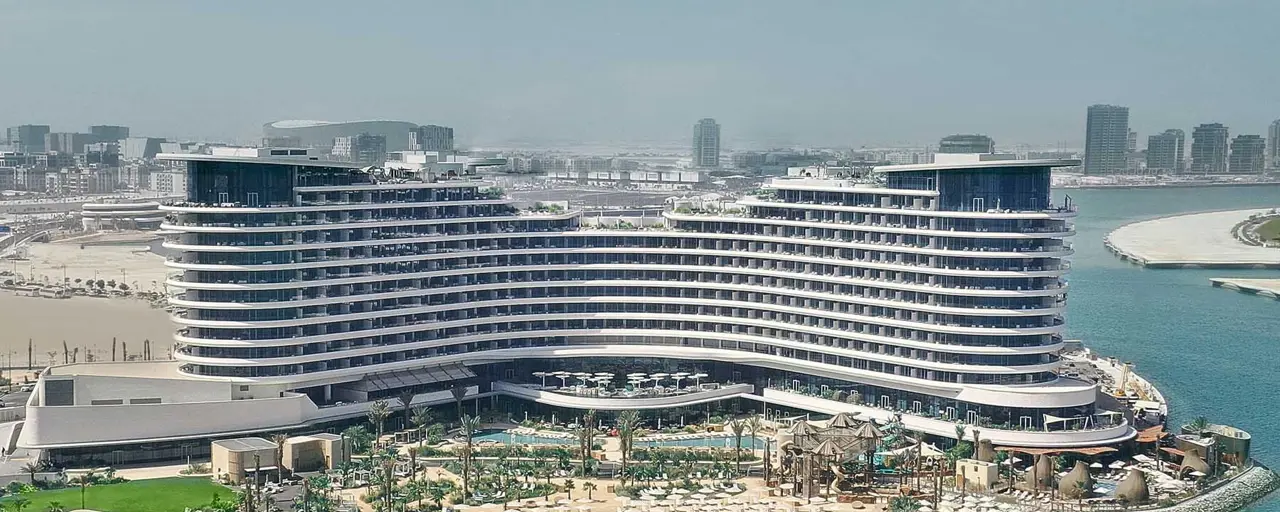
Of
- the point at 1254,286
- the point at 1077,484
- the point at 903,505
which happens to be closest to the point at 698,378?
the point at 903,505

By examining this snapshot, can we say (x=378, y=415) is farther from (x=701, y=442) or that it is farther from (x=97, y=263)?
(x=97, y=263)

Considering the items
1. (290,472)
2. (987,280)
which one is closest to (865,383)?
(987,280)

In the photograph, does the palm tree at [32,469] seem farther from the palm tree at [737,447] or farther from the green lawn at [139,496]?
the palm tree at [737,447]

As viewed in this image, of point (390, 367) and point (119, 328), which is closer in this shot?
point (390, 367)

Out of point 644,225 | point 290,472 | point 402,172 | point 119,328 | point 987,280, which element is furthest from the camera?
point 119,328

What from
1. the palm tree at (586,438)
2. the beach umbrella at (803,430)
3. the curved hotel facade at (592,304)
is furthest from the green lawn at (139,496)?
the beach umbrella at (803,430)

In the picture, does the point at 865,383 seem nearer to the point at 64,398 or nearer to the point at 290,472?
the point at 290,472
